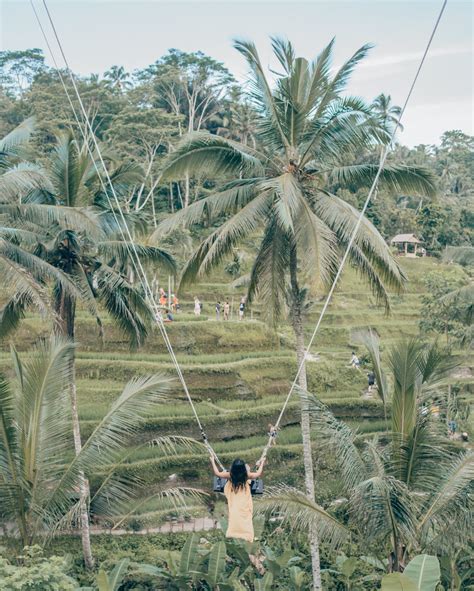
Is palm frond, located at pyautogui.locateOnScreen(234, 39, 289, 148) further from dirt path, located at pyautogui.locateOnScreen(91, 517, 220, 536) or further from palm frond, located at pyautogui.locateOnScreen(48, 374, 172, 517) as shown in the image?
dirt path, located at pyautogui.locateOnScreen(91, 517, 220, 536)

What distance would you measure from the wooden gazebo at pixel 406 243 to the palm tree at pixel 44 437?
34.2m

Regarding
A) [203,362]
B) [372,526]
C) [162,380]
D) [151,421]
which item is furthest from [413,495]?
[203,362]

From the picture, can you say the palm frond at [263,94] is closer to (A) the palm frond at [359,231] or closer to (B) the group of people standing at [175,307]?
(A) the palm frond at [359,231]

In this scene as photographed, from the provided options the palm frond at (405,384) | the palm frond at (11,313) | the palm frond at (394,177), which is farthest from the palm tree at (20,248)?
the palm frond at (405,384)

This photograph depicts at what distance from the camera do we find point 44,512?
29.7ft

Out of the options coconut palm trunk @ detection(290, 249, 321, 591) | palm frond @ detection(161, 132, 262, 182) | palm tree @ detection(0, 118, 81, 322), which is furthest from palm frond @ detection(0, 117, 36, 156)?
coconut palm trunk @ detection(290, 249, 321, 591)

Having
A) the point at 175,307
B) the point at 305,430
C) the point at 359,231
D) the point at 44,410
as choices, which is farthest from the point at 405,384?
the point at 175,307

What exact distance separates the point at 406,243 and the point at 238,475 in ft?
117

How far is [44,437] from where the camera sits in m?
9.12

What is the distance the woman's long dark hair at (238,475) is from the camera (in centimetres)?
833

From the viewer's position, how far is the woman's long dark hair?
833cm

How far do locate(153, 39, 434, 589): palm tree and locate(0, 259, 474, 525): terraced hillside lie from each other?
242 inches

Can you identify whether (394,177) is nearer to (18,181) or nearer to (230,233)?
(230,233)

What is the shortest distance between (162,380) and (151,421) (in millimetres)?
9747
